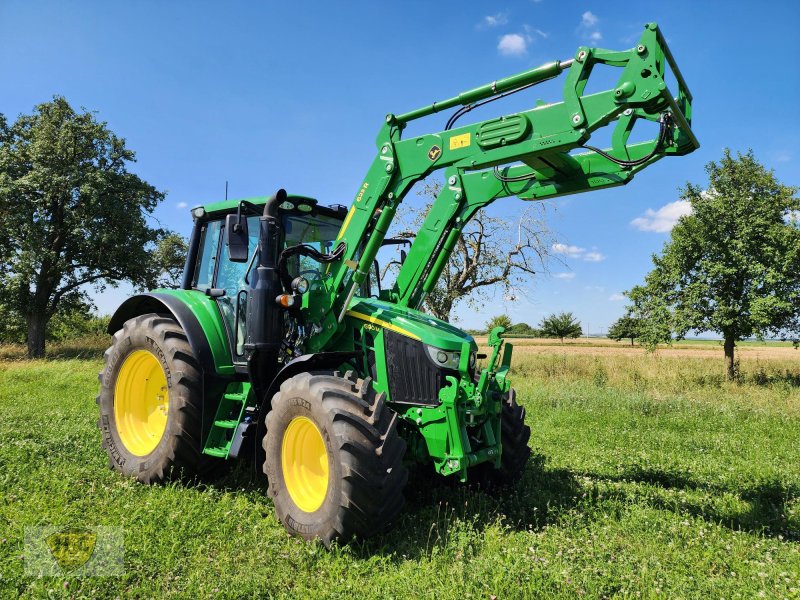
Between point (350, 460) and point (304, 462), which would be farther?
point (304, 462)

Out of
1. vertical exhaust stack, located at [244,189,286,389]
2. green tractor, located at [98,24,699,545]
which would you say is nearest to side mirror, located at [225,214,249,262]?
green tractor, located at [98,24,699,545]

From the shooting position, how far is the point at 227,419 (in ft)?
17.1

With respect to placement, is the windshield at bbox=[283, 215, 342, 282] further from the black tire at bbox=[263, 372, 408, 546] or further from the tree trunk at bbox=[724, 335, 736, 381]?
the tree trunk at bbox=[724, 335, 736, 381]

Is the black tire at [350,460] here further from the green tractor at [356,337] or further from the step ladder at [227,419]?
the step ladder at [227,419]

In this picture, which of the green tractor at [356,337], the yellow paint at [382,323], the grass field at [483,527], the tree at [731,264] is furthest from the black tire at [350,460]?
the tree at [731,264]

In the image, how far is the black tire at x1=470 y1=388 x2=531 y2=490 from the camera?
510 centimetres

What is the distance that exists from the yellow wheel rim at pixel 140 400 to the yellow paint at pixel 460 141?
379 centimetres

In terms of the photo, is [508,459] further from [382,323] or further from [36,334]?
[36,334]

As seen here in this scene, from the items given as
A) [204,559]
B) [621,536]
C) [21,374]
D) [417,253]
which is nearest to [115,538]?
[204,559]

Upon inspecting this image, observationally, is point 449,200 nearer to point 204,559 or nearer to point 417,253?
point 417,253

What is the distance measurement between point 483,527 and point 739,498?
2809 millimetres

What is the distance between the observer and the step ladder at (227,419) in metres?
4.91

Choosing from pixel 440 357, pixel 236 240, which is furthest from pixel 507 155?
pixel 236 240

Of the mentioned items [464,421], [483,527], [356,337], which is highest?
[356,337]
